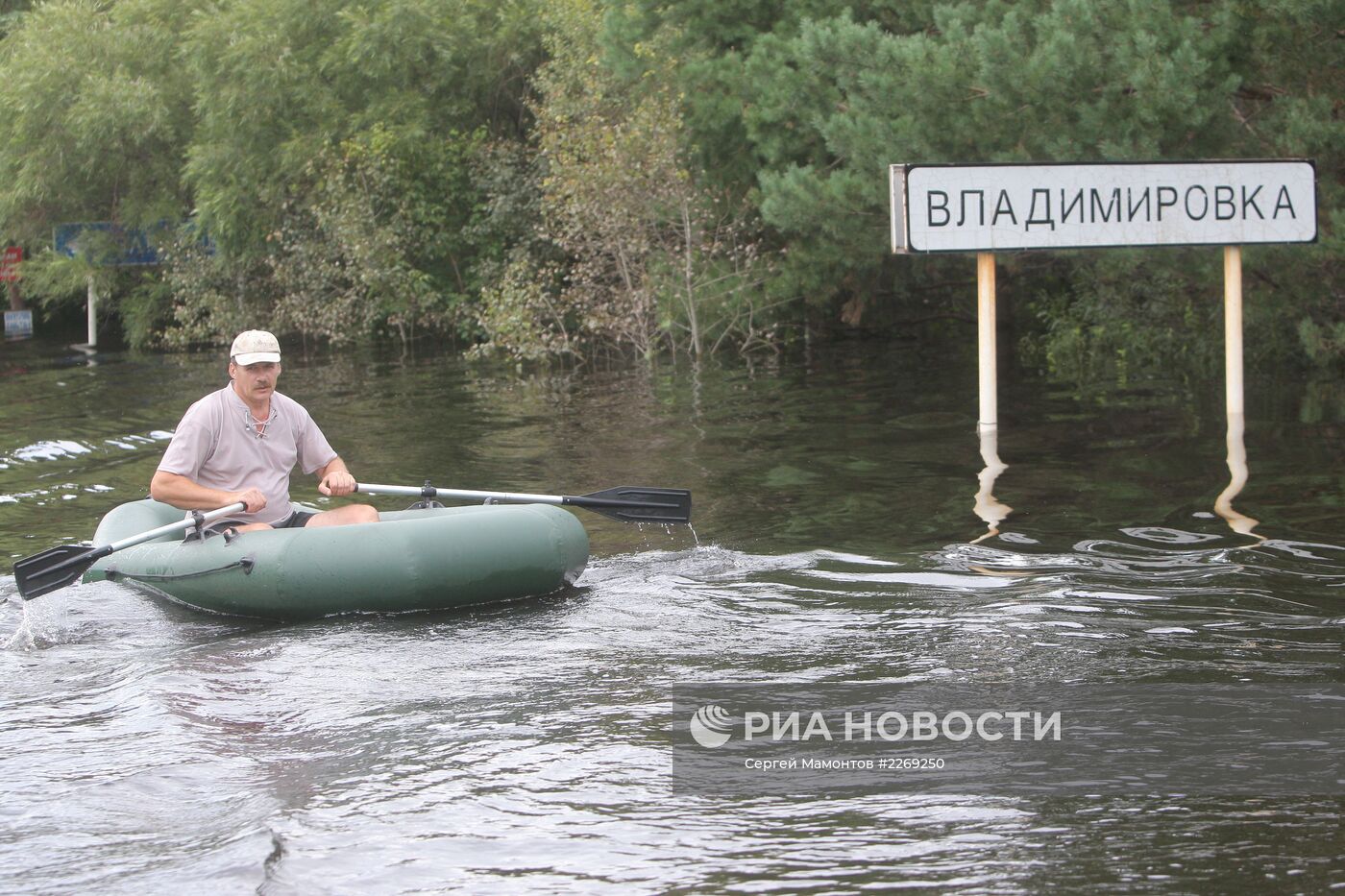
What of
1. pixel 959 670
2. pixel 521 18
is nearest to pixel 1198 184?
pixel 959 670

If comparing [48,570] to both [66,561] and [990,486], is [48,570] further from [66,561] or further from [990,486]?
[990,486]

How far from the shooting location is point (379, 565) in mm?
7441

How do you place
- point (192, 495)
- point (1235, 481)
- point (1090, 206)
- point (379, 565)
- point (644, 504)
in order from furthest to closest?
point (1090, 206) → point (1235, 481) → point (644, 504) → point (192, 495) → point (379, 565)

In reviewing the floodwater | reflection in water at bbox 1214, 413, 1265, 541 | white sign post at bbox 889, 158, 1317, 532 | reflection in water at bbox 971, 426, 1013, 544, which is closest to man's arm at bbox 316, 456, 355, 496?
the floodwater

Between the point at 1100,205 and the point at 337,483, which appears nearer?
the point at 337,483

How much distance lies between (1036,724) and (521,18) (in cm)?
2260

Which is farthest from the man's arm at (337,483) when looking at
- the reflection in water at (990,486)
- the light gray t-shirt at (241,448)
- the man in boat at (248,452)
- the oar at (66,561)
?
the reflection in water at (990,486)

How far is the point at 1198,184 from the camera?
11.1 m

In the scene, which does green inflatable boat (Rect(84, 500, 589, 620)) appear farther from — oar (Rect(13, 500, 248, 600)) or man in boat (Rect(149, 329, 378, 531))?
man in boat (Rect(149, 329, 378, 531))

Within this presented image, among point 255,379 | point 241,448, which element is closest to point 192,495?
point 241,448

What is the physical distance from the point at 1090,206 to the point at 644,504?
4197 mm

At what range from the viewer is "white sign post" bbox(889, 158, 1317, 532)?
1063cm

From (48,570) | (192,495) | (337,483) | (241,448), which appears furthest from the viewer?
(337,483)

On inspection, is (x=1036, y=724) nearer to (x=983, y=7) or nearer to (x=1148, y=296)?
(x=983, y=7)
